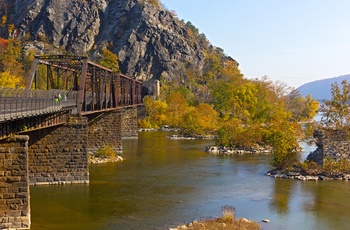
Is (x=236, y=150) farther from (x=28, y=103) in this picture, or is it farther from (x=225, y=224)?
(x=28, y=103)

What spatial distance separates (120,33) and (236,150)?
11318 centimetres

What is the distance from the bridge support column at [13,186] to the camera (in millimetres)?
23344

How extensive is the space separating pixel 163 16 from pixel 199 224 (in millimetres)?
151684

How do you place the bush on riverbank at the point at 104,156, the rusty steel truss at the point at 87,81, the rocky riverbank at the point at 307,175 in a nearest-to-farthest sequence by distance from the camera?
the rocky riverbank at the point at 307,175
the rusty steel truss at the point at 87,81
the bush on riverbank at the point at 104,156

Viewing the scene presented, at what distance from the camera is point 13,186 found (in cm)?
2356

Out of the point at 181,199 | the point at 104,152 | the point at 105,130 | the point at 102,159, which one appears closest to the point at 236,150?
the point at 105,130

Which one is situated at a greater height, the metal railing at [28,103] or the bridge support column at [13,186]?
the metal railing at [28,103]

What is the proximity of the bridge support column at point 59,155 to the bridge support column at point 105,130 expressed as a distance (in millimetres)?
17274

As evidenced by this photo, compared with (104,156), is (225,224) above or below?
below

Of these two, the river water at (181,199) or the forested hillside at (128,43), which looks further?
the forested hillside at (128,43)

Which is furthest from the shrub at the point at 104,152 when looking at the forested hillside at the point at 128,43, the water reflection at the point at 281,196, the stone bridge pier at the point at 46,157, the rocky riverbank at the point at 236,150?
the forested hillside at the point at 128,43

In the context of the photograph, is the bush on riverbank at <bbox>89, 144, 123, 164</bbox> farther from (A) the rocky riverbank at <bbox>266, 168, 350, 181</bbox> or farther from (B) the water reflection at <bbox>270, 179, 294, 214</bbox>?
(B) the water reflection at <bbox>270, 179, 294, 214</bbox>

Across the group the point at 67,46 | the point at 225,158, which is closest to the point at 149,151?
the point at 225,158

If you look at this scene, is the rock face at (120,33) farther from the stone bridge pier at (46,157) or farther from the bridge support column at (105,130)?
the stone bridge pier at (46,157)
